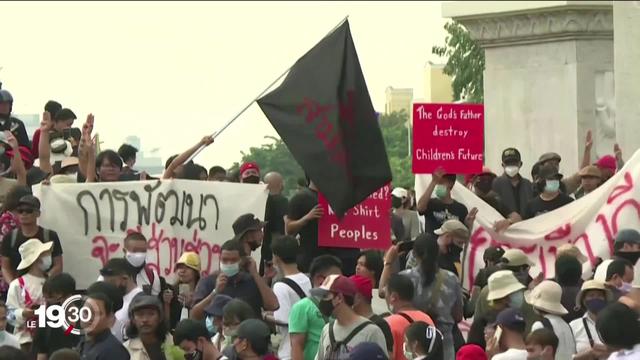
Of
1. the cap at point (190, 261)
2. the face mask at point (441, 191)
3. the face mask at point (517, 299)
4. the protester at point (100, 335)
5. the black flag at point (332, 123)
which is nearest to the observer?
the protester at point (100, 335)

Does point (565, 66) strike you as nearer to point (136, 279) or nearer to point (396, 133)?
point (136, 279)

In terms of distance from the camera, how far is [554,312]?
15.9m

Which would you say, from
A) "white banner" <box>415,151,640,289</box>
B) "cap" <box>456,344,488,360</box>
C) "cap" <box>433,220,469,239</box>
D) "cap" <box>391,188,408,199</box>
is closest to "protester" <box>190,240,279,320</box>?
"cap" <box>456,344,488,360</box>

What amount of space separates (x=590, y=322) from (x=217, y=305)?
2.70 meters

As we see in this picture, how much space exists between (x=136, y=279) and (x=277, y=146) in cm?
5725

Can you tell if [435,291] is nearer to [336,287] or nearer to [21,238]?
[336,287]

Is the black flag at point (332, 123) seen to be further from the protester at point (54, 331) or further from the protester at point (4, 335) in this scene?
the protester at point (4, 335)

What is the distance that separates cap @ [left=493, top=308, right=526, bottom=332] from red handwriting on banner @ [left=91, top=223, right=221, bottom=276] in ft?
14.2

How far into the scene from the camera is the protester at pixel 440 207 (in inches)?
778

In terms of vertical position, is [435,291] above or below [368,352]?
above

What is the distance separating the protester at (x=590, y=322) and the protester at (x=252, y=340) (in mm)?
2342

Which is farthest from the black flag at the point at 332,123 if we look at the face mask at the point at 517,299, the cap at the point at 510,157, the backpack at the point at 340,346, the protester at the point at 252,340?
the protester at the point at 252,340

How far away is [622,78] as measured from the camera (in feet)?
86.4

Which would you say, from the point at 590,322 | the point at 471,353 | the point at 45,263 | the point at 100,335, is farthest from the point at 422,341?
the point at 45,263
